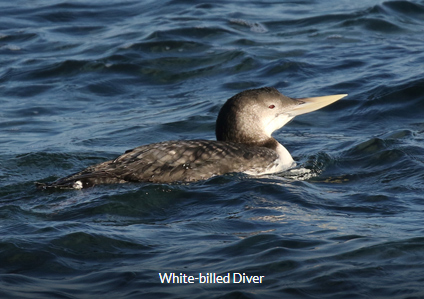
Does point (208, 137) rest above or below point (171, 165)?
below

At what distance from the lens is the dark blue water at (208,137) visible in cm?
439

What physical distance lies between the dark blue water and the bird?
0.12m

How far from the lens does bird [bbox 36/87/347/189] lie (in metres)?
6.08

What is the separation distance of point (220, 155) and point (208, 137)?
2066mm

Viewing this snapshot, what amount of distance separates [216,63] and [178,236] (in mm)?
6231

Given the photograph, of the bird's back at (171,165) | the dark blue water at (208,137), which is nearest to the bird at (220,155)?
the bird's back at (171,165)

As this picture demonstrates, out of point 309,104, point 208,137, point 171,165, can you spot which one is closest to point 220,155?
point 171,165

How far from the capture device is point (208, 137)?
8352mm

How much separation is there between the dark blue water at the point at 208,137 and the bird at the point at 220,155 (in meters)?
0.12

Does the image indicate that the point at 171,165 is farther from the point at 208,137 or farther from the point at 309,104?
the point at 208,137

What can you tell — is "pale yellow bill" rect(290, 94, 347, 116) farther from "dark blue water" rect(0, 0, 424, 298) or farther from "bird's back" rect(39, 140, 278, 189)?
"bird's back" rect(39, 140, 278, 189)

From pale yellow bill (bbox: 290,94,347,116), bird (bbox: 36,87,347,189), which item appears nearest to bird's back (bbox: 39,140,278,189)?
bird (bbox: 36,87,347,189)

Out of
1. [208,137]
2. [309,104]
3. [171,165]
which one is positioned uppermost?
[309,104]

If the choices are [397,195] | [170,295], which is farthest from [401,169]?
[170,295]
